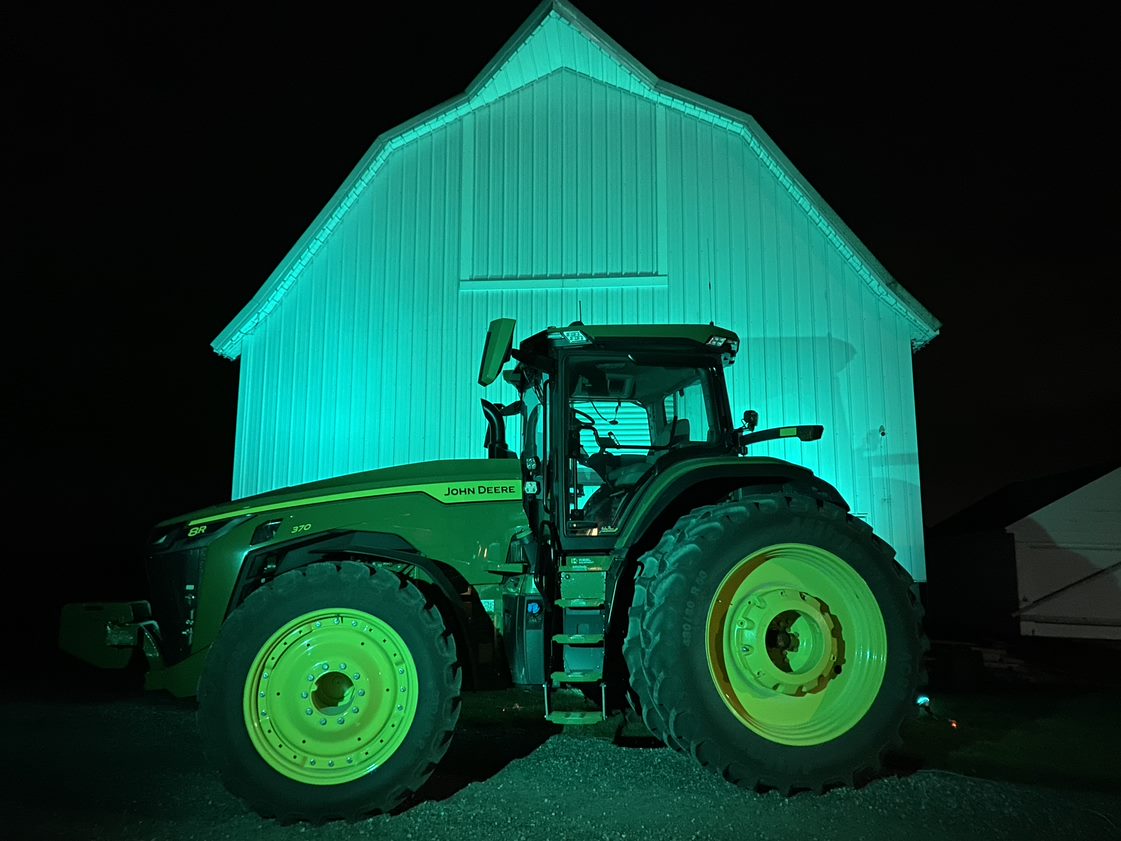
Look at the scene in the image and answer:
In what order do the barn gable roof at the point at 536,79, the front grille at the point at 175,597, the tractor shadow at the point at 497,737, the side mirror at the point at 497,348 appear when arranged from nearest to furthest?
the side mirror at the point at 497,348 < the tractor shadow at the point at 497,737 < the front grille at the point at 175,597 < the barn gable roof at the point at 536,79

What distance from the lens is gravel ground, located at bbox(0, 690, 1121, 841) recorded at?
3631 millimetres

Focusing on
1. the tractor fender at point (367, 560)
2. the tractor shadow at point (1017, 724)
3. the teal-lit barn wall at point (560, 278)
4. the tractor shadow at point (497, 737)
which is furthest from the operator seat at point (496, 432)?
the teal-lit barn wall at point (560, 278)

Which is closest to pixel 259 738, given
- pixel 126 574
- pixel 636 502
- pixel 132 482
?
pixel 636 502

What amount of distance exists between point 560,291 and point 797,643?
6022 mm

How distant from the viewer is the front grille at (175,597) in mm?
4711

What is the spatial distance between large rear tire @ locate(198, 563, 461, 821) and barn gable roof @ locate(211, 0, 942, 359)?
22.7ft

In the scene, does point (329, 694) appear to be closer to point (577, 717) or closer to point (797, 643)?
point (577, 717)

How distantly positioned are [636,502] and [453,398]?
5.02 m

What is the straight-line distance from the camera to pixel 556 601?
14.7 feet

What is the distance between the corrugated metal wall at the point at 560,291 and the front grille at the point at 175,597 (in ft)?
14.4

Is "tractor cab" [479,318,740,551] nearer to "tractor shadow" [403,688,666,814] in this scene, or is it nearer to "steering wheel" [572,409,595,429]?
"steering wheel" [572,409,595,429]

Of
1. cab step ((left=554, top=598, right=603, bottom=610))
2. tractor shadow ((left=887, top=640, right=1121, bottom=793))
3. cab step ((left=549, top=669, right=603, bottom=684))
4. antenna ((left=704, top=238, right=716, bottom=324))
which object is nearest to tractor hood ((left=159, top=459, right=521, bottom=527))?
cab step ((left=554, top=598, right=603, bottom=610))

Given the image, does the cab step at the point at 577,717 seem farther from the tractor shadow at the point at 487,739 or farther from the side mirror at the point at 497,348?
the side mirror at the point at 497,348

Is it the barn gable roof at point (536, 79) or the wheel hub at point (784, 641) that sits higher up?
the barn gable roof at point (536, 79)
